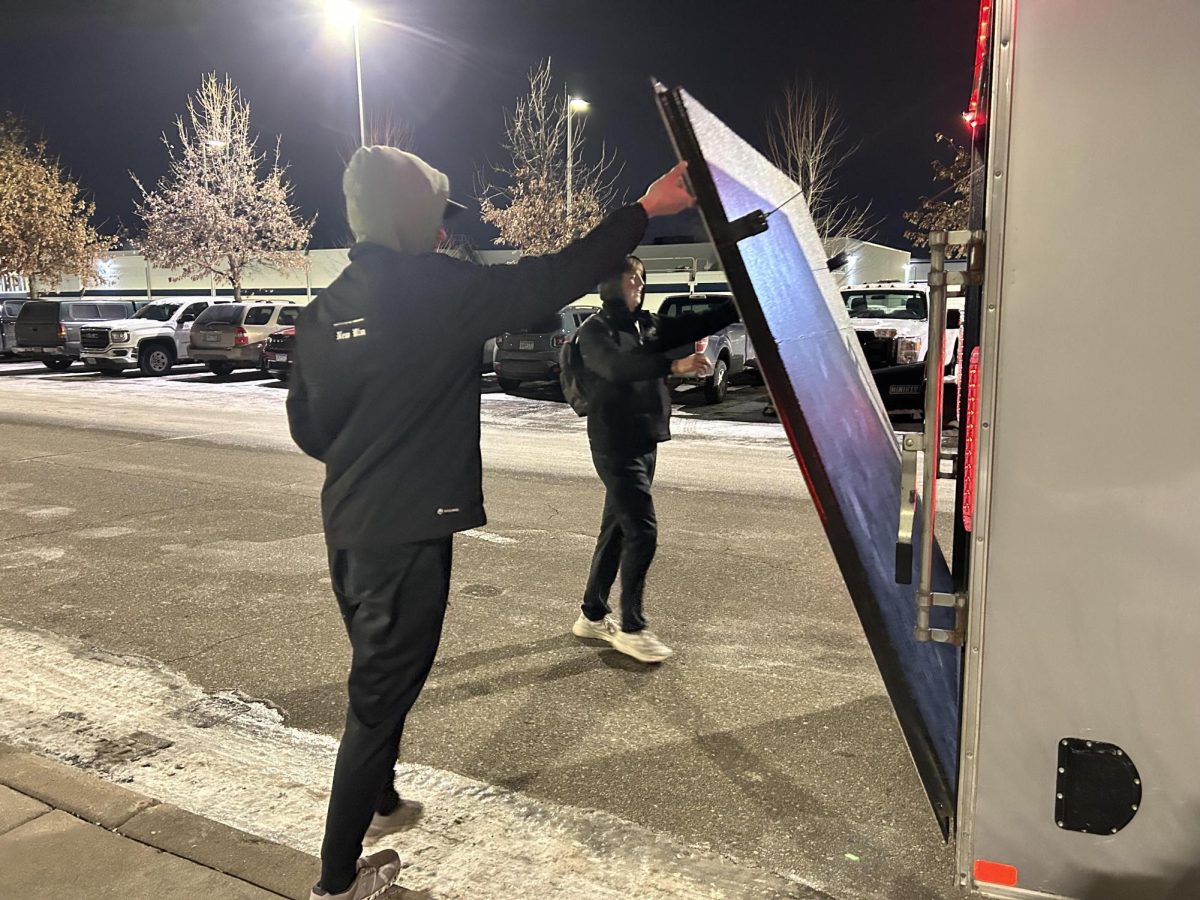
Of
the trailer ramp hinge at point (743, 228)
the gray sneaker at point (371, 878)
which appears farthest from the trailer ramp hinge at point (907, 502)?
the gray sneaker at point (371, 878)

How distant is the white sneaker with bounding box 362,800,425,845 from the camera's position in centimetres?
306

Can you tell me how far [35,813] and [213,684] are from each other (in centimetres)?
123

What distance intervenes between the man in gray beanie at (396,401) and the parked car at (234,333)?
18.7 meters

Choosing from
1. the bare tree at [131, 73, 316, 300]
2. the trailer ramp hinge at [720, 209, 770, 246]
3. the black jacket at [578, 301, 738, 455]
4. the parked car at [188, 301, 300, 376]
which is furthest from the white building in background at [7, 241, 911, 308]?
the trailer ramp hinge at [720, 209, 770, 246]

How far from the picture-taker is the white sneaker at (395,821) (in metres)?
3.06

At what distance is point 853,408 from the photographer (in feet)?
8.34

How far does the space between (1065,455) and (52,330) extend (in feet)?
81.9

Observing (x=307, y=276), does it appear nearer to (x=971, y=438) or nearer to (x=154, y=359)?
(x=154, y=359)

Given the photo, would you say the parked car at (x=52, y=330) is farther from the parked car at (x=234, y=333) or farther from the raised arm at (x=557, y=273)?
the raised arm at (x=557, y=273)

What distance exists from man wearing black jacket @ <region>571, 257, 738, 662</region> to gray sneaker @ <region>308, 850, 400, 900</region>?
185cm

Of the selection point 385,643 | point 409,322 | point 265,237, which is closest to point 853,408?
point 409,322

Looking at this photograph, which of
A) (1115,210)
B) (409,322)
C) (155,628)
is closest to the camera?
(1115,210)

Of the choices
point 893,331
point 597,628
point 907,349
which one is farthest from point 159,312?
point 597,628

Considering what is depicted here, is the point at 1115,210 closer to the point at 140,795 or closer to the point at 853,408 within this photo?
the point at 853,408
